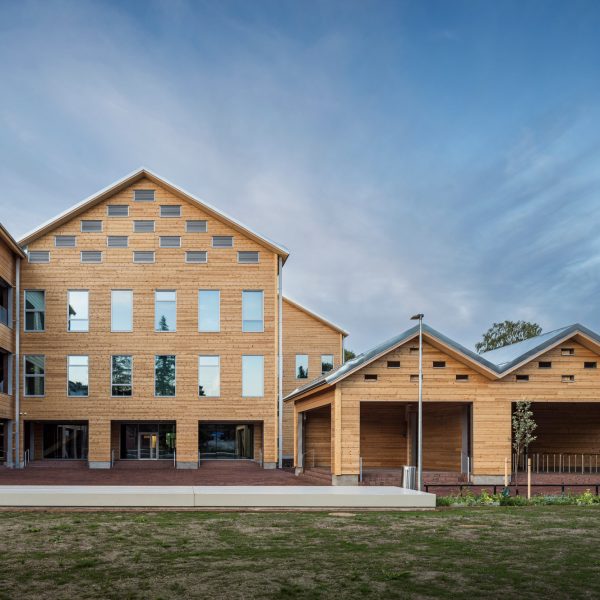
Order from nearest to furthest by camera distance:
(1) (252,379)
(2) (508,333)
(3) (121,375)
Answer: (3) (121,375), (1) (252,379), (2) (508,333)

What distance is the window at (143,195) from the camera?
135ft

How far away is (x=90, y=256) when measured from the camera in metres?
40.8

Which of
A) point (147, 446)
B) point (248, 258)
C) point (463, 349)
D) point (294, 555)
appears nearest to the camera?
point (294, 555)

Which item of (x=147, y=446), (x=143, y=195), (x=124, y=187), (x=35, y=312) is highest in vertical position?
(x=124, y=187)

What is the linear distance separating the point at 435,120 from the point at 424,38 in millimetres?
4258

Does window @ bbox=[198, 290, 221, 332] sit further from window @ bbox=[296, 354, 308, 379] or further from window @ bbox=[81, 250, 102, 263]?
window @ bbox=[296, 354, 308, 379]

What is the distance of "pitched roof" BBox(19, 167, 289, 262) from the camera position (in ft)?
131

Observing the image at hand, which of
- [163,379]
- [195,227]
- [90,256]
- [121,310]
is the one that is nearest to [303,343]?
[163,379]

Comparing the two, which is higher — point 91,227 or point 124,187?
point 124,187

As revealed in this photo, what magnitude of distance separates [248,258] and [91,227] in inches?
338

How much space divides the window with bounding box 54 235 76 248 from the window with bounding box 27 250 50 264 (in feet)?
2.24

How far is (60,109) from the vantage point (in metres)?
26.8

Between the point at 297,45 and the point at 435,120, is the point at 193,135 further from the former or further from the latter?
the point at 435,120

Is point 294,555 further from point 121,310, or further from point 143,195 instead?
point 143,195
